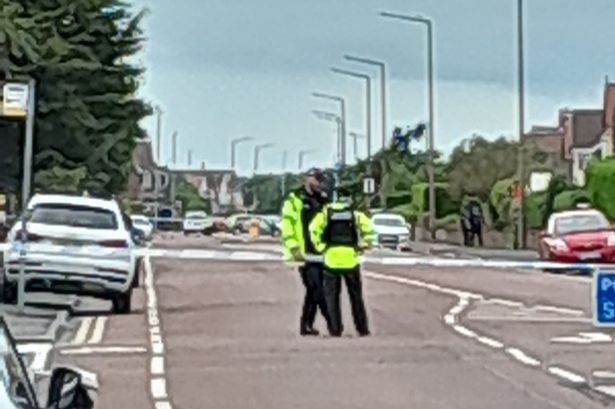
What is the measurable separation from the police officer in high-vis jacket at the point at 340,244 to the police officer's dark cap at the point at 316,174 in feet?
1.13

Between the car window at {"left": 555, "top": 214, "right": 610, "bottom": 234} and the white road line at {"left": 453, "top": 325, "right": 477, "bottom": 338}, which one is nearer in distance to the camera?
the white road line at {"left": 453, "top": 325, "right": 477, "bottom": 338}

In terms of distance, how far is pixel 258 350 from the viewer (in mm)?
20516

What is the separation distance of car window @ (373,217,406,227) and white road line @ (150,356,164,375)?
163 feet

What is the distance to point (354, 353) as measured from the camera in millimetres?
19906

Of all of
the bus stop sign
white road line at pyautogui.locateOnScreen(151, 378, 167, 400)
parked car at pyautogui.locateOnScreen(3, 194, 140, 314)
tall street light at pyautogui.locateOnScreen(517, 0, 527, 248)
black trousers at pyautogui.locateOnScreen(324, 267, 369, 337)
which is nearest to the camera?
white road line at pyautogui.locateOnScreen(151, 378, 167, 400)

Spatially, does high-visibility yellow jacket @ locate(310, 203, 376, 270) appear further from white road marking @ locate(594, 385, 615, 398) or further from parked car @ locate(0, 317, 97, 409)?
Answer: parked car @ locate(0, 317, 97, 409)

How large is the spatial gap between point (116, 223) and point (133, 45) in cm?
2417

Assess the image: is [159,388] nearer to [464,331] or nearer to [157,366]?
[157,366]

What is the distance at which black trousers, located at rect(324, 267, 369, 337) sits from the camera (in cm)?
2159

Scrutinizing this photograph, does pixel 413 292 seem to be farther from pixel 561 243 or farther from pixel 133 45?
pixel 133 45

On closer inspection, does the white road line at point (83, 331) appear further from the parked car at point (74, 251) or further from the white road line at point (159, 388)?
the white road line at point (159, 388)

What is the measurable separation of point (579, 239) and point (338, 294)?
2154 cm

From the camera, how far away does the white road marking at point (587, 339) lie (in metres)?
22.0

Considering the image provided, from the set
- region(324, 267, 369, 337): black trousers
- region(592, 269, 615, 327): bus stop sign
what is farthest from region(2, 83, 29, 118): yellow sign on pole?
region(592, 269, 615, 327): bus stop sign
